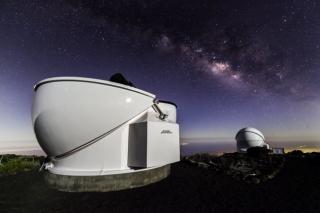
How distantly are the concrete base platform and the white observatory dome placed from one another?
13.0 metres

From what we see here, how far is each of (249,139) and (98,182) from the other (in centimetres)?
1434

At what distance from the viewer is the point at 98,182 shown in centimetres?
471

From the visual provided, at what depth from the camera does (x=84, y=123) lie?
15.8 feet

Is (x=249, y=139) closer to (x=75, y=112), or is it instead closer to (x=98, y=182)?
(x=98, y=182)

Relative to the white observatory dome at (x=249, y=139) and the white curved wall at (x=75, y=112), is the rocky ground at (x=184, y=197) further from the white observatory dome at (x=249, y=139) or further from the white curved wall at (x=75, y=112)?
the white observatory dome at (x=249, y=139)

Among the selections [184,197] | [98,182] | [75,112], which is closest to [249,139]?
[184,197]

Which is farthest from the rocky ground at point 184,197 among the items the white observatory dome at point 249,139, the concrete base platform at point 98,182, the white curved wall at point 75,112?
the white observatory dome at point 249,139

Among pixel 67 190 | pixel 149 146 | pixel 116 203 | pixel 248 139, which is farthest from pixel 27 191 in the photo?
pixel 248 139

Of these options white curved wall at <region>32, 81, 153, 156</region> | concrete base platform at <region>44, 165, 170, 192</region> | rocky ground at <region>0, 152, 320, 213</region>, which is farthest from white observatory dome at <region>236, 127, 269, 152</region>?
white curved wall at <region>32, 81, 153, 156</region>

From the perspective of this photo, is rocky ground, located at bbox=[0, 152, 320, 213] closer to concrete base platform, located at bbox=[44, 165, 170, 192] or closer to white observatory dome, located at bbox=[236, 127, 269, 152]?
concrete base platform, located at bbox=[44, 165, 170, 192]

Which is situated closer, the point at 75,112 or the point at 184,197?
the point at 184,197

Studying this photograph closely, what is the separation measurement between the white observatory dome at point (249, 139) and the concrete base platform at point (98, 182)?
1303 cm

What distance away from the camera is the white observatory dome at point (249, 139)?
15.1 m

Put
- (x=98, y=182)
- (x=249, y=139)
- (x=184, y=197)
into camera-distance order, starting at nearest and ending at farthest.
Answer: (x=184, y=197) → (x=98, y=182) → (x=249, y=139)
